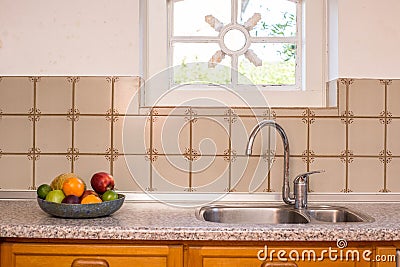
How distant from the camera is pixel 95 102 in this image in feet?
7.32

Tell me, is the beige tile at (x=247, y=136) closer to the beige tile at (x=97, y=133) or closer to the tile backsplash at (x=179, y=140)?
the tile backsplash at (x=179, y=140)

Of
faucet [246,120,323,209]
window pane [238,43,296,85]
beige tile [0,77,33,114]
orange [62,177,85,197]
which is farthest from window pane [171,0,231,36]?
orange [62,177,85,197]

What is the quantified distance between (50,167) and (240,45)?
3.07ft

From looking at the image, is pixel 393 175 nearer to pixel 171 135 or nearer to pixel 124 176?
pixel 171 135

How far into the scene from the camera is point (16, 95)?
222cm

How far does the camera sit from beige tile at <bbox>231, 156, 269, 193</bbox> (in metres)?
2.25

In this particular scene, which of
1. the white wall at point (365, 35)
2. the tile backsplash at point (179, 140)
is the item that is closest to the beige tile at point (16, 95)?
the tile backsplash at point (179, 140)

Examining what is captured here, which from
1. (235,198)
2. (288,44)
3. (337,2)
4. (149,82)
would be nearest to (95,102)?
(149,82)

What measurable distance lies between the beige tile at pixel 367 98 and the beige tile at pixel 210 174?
56 cm

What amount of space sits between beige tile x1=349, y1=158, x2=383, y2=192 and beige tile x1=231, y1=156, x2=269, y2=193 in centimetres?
34

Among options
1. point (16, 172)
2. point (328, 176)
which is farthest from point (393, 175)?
point (16, 172)

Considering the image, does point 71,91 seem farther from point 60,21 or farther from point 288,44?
point 288,44

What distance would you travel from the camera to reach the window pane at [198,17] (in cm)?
243

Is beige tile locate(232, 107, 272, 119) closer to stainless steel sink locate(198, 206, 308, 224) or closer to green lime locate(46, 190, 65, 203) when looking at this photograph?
stainless steel sink locate(198, 206, 308, 224)
